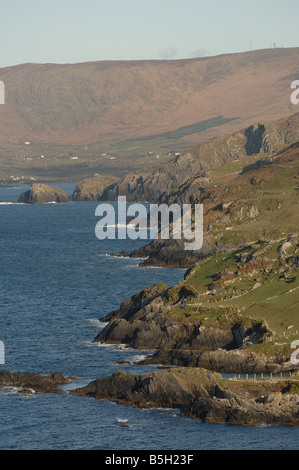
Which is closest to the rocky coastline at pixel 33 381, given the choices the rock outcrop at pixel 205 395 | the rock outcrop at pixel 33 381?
the rock outcrop at pixel 33 381

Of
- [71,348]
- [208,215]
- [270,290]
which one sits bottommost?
[71,348]

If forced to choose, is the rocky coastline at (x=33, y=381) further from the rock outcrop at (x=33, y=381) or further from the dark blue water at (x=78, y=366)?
the dark blue water at (x=78, y=366)

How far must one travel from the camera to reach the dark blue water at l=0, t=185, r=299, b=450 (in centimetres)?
7956

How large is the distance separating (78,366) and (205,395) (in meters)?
21.0

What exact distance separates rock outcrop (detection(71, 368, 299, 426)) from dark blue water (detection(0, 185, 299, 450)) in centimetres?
146

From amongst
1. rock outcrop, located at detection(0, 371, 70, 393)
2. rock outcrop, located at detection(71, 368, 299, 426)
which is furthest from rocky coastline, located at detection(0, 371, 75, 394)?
rock outcrop, located at detection(71, 368, 299, 426)

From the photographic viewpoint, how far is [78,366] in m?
104

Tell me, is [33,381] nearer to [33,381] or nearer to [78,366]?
[33,381]

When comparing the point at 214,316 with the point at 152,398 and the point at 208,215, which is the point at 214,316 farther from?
the point at 208,215

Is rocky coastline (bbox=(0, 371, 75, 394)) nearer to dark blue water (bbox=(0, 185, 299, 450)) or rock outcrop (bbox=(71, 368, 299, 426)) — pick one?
dark blue water (bbox=(0, 185, 299, 450))

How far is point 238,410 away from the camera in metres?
83.4

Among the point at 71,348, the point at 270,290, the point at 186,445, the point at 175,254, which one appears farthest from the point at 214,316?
the point at 175,254

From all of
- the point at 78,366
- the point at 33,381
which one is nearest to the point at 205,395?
the point at 33,381

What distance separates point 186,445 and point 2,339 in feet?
154
